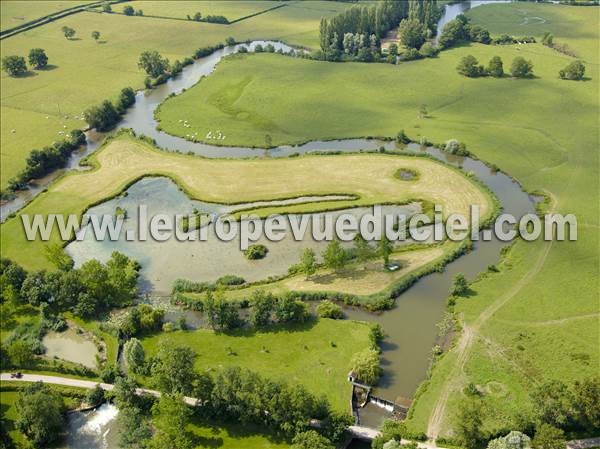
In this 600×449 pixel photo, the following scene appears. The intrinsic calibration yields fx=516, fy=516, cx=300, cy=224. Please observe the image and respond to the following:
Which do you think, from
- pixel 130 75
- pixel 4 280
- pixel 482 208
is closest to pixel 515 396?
pixel 482 208

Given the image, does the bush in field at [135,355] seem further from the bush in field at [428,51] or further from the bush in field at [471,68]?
the bush in field at [428,51]

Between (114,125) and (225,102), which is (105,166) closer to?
(114,125)

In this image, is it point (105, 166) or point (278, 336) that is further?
point (105, 166)

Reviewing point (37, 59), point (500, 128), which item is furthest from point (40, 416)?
point (37, 59)

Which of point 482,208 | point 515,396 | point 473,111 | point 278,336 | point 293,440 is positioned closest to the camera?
point 293,440

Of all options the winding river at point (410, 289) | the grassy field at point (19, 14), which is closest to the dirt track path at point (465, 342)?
the winding river at point (410, 289)

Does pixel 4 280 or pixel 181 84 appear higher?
pixel 181 84

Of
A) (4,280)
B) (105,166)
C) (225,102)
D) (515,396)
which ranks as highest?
(225,102)

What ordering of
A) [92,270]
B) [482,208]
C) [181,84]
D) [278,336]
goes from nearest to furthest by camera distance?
[278,336] < [92,270] < [482,208] < [181,84]

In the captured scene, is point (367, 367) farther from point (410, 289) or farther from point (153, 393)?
point (153, 393)

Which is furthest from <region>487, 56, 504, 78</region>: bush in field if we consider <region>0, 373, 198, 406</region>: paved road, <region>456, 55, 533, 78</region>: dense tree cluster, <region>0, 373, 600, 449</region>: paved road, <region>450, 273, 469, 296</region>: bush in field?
<region>0, 373, 198, 406</region>: paved road
